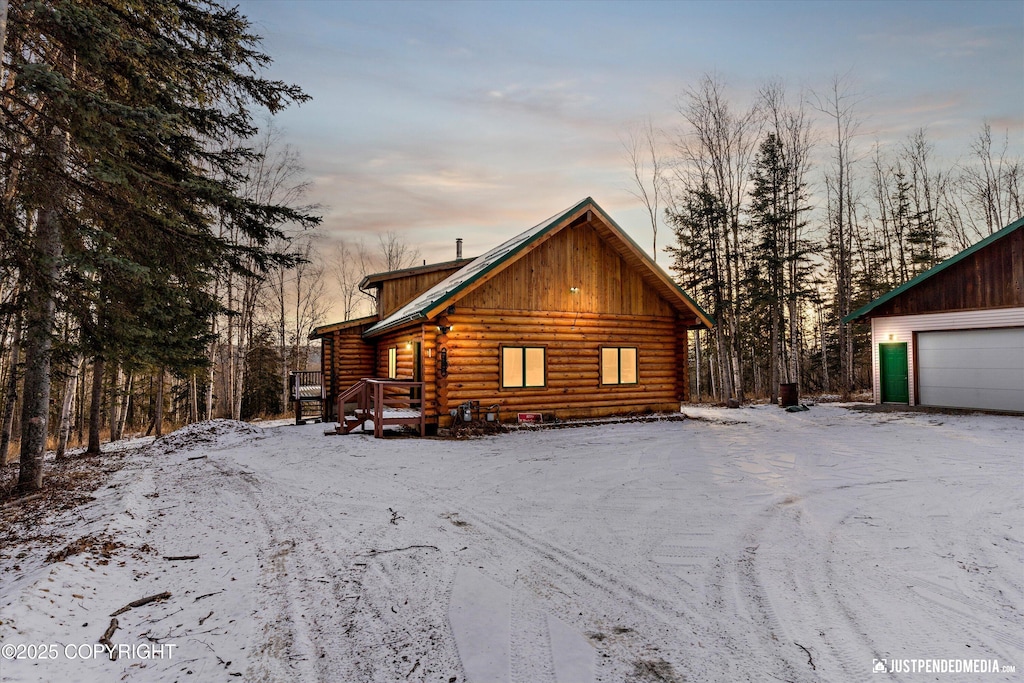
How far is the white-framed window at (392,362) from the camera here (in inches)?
649

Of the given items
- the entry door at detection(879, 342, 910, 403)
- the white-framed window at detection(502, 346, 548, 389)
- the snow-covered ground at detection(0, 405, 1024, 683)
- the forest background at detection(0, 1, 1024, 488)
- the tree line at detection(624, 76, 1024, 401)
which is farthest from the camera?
the tree line at detection(624, 76, 1024, 401)

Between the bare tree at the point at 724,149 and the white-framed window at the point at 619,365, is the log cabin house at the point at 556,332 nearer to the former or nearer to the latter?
the white-framed window at the point at 619,365

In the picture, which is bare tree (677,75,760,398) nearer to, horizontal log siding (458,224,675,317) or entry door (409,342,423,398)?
horizontal log siding (458,224,675,317)

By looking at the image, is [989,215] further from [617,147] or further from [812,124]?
[617,147]

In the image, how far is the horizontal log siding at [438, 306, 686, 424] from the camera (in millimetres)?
12953

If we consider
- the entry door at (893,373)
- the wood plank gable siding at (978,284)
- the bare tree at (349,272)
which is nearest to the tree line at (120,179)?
the wood plank gable siding at (978,284)

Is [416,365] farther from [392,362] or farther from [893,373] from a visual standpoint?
[893,373]

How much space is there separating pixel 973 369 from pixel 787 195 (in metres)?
11.3

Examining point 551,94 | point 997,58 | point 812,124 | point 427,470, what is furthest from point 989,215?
point 427,470

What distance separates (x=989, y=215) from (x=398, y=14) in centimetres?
3257

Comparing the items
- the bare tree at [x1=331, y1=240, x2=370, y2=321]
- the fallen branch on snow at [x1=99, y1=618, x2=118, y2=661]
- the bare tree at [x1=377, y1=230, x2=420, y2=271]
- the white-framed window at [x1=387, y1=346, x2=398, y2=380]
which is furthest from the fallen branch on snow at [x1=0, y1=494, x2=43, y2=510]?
the bare tree at [x1=377, y1=230, x2=420, y2=271]

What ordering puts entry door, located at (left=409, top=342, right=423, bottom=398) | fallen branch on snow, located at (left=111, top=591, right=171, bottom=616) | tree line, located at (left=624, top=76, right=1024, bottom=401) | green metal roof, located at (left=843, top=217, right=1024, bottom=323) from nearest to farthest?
fallen branch on snow, located at (left=111, top=591, right=171, bottom=616) < green metal roof, located at (left=843, top=217, right=1024, bottom=323) < entry door, located at (left=409, top=342, right=423, bottom=398) < tree line, located at (left=624, top=76, right=1024, bottom=401)

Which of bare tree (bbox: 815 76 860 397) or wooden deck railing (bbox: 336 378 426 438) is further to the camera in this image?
bare tree (bbox: 815 76 860 397)

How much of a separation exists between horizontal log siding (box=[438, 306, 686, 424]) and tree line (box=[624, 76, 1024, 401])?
263 inches
